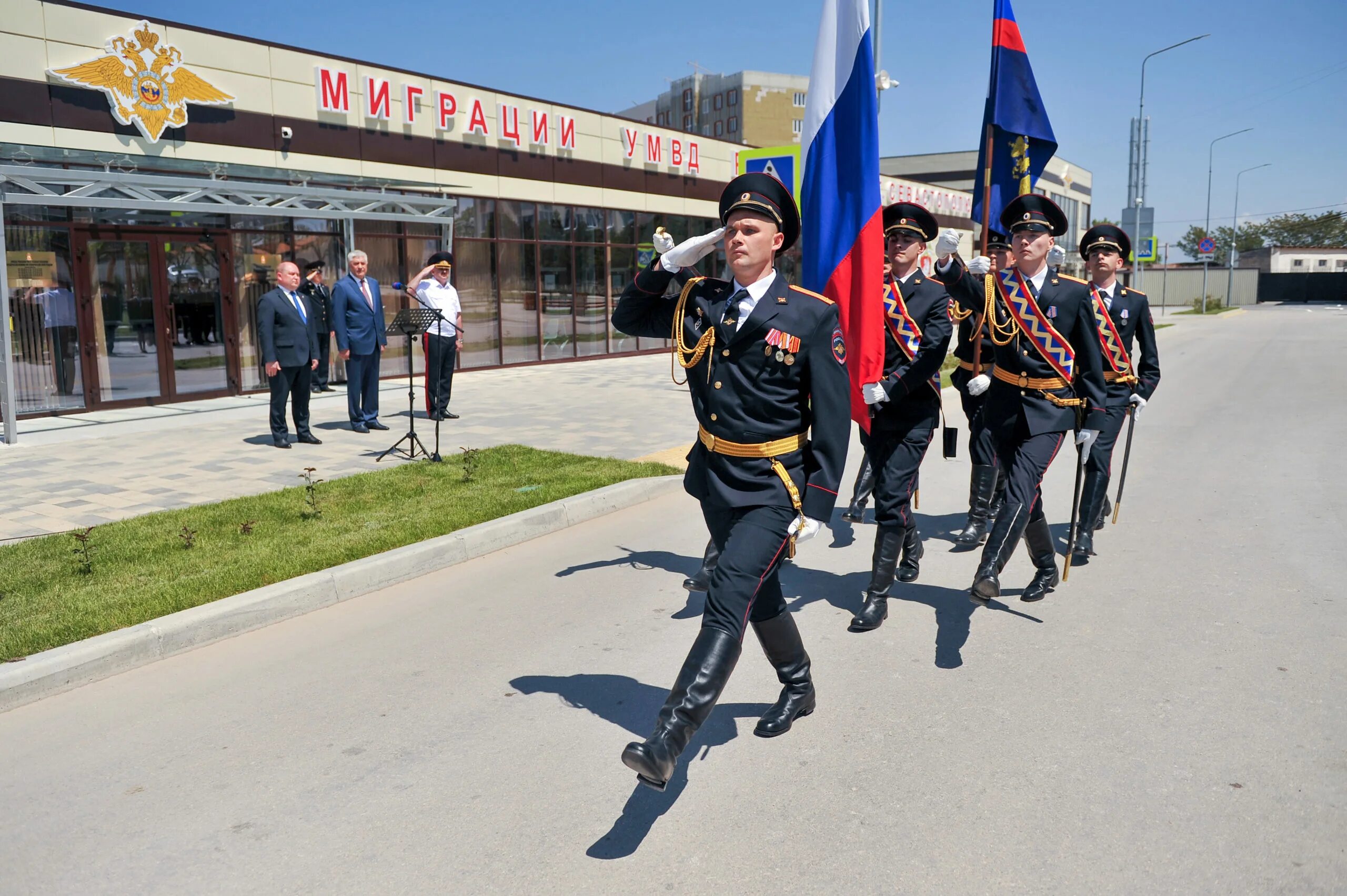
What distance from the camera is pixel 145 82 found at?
44.4 ft

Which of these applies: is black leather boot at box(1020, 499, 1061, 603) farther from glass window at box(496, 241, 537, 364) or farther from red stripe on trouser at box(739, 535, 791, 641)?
glass window at box(496, 241, 537, 364)

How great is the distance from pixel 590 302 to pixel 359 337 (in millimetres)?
10953

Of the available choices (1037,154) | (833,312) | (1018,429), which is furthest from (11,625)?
(1037,154)

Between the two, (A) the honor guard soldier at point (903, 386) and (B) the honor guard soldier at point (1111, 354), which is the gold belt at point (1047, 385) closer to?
(A) the honor guard soldier at point (903, 386)

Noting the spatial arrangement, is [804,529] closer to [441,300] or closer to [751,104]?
[441,300]

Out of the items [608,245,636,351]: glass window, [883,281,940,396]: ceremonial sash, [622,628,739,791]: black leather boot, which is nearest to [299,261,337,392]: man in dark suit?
[608,245,636,351]: glass window

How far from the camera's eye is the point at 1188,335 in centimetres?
3409

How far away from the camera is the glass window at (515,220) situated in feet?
64.1

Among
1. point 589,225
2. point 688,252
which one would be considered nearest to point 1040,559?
point 688,252

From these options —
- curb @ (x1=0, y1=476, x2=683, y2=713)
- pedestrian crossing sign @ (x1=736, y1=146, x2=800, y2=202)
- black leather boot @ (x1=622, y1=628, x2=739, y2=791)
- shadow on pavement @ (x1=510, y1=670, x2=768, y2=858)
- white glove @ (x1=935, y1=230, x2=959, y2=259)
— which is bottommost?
shadow on pavement @ (x1=510, y1=670, x2=768, y2=858)

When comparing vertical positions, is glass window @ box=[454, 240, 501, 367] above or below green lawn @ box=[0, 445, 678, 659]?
above

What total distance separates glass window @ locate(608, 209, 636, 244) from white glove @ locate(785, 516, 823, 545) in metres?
19.4

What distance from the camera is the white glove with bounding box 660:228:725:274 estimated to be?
363 centimetres

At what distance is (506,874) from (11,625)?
3.34 m
